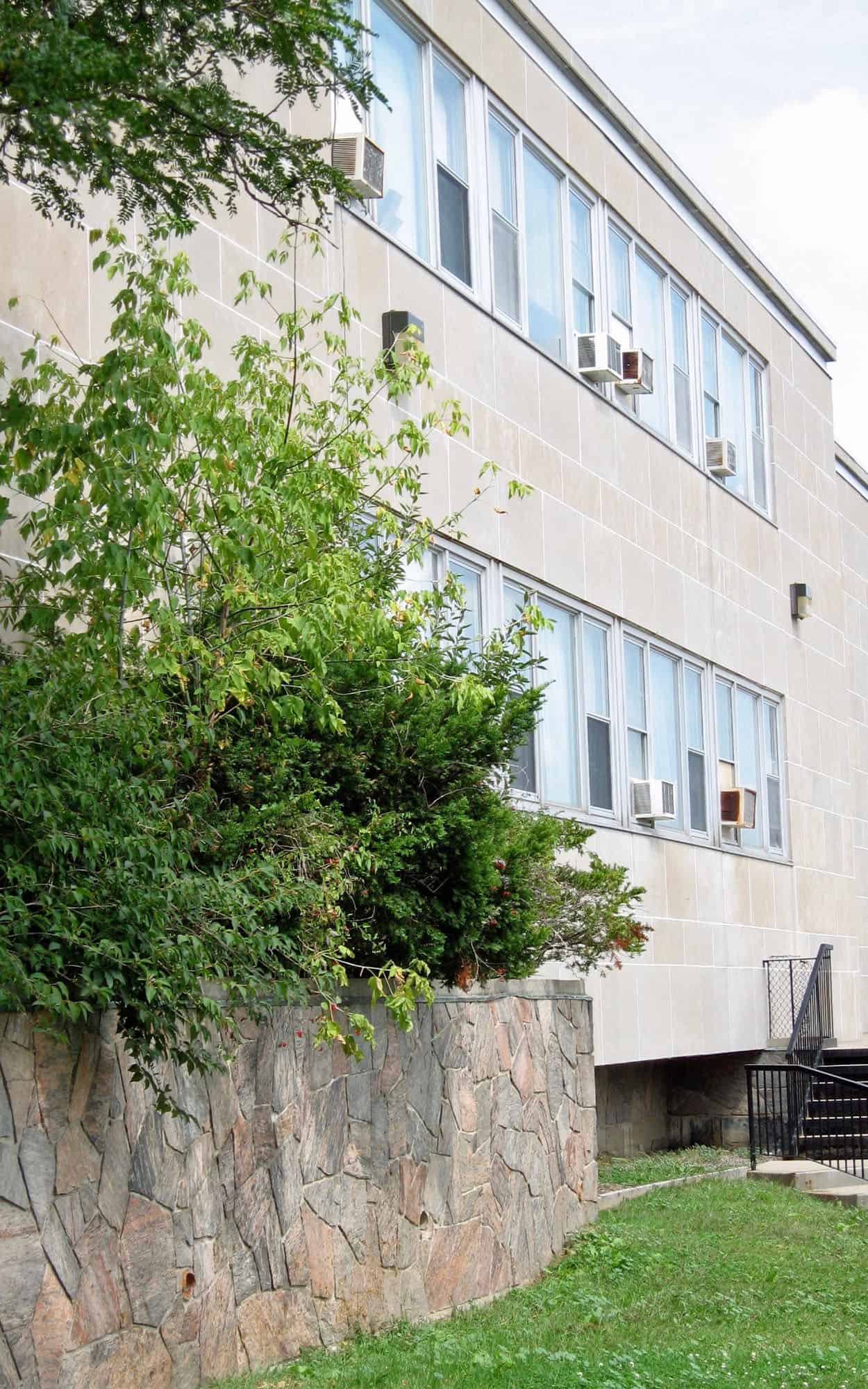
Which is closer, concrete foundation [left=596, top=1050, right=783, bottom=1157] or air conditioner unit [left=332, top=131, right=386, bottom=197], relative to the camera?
air conditioner unit [left=332, top=131, right=386, bottom=197]

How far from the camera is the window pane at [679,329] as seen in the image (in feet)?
62.6

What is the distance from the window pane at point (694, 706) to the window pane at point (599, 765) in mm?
2192

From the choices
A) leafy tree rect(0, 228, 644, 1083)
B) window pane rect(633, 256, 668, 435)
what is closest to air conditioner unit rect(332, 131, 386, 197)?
leafy tree rect(0, 228, 644, 1083)

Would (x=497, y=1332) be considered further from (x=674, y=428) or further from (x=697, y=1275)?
(x=674, y=428)

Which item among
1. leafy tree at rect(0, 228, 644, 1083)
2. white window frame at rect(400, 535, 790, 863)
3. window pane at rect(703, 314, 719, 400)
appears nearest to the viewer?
leafy tree at rect(0, 228, 644, 1083)

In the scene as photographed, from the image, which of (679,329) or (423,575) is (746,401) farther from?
(423,575)

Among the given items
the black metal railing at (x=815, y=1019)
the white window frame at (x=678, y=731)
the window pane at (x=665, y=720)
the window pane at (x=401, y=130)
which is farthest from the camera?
the black metal railing at (x=815, y=1019)

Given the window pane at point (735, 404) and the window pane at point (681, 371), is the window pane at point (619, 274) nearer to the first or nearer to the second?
the window pane at point (681, 371)

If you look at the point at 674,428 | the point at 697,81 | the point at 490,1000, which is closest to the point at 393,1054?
the point at 490,1000

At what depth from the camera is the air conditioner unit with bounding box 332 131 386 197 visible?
1227 centimetres

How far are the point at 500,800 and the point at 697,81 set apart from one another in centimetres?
1824

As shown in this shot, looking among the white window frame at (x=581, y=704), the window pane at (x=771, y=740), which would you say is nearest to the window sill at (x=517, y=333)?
the white window frame at (x=581, y=704)

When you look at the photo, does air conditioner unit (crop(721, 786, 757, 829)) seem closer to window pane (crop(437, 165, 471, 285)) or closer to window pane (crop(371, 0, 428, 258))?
window pane (crop(437, 165, 471, 285))

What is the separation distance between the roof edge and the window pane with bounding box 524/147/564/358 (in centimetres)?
106
